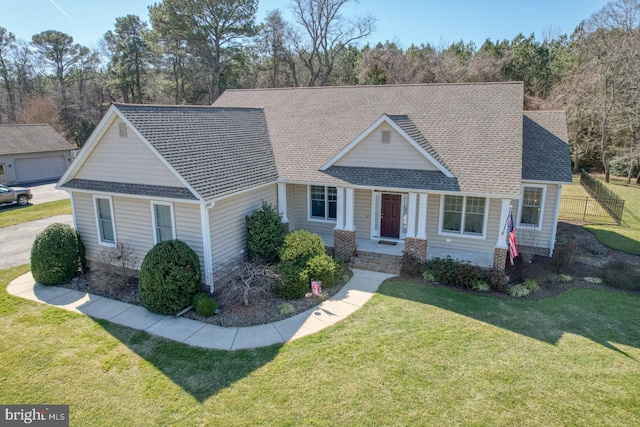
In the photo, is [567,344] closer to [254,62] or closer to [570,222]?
[570,222]

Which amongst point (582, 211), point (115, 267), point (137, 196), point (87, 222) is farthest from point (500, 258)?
point (87, 222)

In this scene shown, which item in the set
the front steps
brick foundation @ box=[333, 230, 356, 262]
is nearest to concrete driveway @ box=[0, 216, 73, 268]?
brick foundation @ box=[333, 230, 356, 262]

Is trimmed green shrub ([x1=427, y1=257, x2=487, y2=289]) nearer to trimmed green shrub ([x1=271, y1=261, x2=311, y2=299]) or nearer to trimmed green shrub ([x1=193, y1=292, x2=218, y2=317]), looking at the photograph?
trimmed green shrub ([x1=271, y1=261, x2=311, y2=299])

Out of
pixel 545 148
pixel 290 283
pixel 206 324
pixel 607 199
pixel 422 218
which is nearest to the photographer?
pixel 206 324

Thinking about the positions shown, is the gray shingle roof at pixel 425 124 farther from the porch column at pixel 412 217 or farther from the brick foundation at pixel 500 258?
the brick foundation at pixel 500 258

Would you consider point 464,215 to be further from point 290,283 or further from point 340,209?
point 290,283

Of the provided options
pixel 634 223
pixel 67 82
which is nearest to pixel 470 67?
pixel 634 223
